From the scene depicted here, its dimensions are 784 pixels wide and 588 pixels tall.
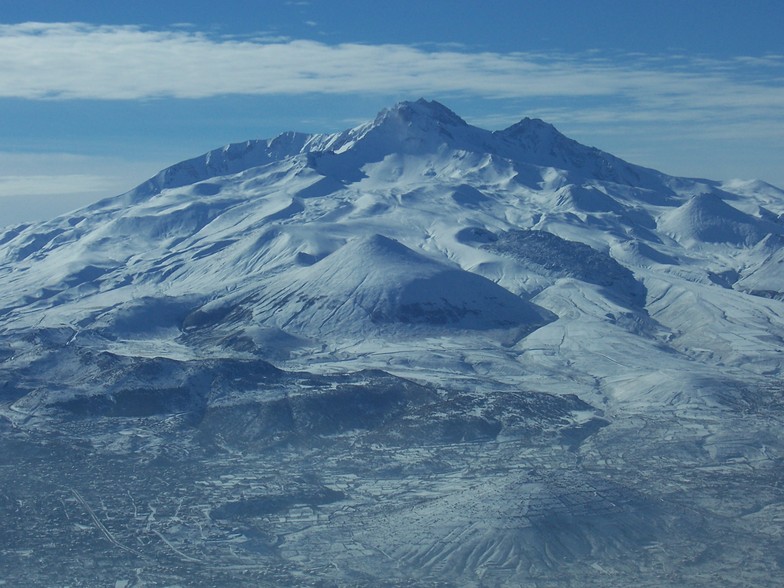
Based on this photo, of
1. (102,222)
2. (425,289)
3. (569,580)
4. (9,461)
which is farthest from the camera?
(102,222)

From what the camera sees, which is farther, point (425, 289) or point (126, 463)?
point (425, 289)

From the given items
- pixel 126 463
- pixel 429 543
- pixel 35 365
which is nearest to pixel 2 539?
pixel 126 463

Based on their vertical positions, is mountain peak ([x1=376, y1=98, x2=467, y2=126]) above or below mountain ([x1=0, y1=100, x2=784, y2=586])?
above

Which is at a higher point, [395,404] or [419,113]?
[419,113]

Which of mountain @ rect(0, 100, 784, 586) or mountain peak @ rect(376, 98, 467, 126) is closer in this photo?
mountain @ rect(0, 100, 784, 586)

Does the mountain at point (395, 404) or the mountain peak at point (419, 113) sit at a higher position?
the mountain peak at point (419, 113)

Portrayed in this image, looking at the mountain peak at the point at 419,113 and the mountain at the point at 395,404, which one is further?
the mountain peak at the point at 419,113

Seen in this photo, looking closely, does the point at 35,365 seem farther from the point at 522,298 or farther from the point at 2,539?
the point at 522,298

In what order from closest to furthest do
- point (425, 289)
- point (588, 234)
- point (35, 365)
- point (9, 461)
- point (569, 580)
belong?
point (569, 580) < point (9, 461) < point (35, 365) < point (425, 289) < point (588, 234)
